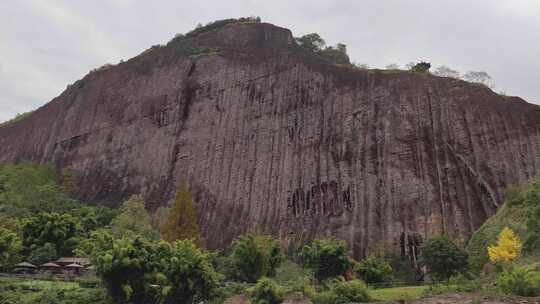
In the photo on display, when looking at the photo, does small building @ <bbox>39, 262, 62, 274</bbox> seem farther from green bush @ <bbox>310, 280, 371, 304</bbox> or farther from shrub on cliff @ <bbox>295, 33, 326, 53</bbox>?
shrub on cliff @ <bbox>295, 33, 326, 53</bbox>

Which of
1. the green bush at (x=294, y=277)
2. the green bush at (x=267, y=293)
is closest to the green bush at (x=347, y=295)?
the green bush at (x=267, y=293)

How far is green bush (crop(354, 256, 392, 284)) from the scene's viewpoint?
Answer: 99.2 feet

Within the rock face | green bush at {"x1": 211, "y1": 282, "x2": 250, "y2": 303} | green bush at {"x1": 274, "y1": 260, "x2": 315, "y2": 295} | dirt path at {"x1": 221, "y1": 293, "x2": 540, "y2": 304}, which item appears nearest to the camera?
dirt path at {"x1": 221, "y1": 293, "x2": 540, "y2": 304}

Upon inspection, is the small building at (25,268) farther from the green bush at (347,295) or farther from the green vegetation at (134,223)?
the green bush at (347,295)

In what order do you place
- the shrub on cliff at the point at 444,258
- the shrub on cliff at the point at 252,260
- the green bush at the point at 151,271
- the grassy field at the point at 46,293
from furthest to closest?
1. the shrub on cliff at the point at 252,260
2. the shrub on cliff at the point at 444,258
3. the grassy field at the point at 46,293
4. the green bush at the point at 151,271

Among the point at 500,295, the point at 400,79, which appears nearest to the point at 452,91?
the point at 400,79

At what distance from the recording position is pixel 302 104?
47469 millimetres

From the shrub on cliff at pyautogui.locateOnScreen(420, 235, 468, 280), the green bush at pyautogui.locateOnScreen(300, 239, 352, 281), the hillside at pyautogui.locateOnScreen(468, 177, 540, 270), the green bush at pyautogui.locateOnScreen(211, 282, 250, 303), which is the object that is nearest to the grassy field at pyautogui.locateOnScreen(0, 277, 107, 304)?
the green bush at pyautogui.locateOnScreen(211, 282, 250, 303)

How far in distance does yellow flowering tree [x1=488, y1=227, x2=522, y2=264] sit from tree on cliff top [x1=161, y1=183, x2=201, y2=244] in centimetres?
1987

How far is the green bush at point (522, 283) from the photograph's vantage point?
19.1m

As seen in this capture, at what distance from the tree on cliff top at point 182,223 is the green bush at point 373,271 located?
12184 mm

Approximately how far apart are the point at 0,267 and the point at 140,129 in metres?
27.0

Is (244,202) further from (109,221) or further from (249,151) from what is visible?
(109,221)

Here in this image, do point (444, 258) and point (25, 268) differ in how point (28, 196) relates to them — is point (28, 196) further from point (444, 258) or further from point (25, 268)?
point (444, 258)
